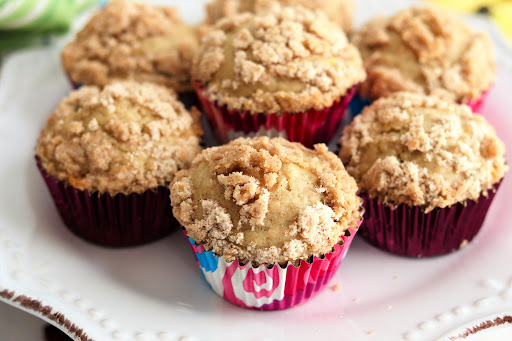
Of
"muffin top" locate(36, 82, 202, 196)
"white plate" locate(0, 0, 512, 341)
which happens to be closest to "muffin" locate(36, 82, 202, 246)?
"muffin top" locate(36, 82, 202, 196)

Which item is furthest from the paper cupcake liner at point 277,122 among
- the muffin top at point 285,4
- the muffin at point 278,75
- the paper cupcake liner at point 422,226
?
the muffin top at point 285,4

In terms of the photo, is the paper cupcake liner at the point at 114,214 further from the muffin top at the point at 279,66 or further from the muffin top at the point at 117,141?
the muffin top at the point at 279,66

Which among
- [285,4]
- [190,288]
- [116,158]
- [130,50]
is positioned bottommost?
[190,288]

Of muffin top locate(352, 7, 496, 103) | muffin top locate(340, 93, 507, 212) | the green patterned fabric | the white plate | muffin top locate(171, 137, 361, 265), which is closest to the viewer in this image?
muffin top locate(171, 137, 361, 265)

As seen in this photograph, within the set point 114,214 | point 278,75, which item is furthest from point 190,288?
point 278,75

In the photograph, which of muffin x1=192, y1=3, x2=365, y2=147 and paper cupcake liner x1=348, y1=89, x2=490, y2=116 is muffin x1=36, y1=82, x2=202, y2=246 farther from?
paper cupcake liner x1=348, y1=89, x2=490, y2=116

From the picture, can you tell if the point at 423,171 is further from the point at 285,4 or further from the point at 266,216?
the point at 285,4
